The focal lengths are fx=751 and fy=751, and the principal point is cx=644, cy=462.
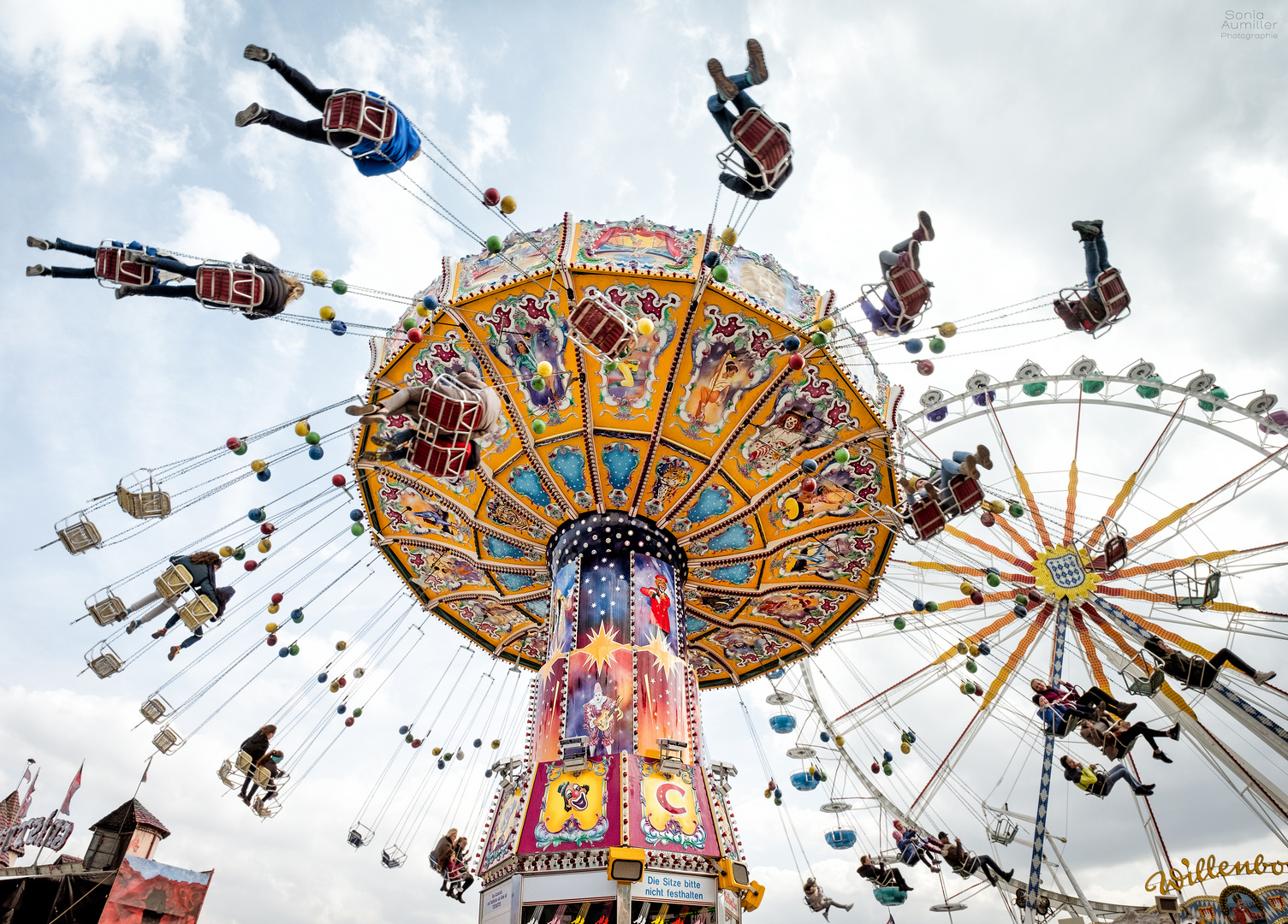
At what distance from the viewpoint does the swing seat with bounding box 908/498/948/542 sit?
38.0 feet

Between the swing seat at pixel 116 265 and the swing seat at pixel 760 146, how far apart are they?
7232 mm

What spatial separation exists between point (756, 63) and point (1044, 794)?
49.1 ft

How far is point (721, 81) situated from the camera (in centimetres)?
848

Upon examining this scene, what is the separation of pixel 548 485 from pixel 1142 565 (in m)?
12.8

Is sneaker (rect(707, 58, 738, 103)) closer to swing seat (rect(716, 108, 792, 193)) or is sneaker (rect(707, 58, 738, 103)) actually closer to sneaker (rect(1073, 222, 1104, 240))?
swing seat (rect(716, 108, 792, 193))

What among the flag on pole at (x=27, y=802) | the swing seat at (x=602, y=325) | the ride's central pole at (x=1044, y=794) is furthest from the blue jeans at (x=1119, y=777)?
the flag on pole at (x=27, y=802)

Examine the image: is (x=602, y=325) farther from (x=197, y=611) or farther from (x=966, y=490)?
(x=197, y=611)

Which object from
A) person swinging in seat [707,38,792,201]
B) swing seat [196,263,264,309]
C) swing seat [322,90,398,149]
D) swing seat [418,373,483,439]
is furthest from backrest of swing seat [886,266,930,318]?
swing seat [196,263,264,309]

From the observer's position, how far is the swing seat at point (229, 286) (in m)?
9.34

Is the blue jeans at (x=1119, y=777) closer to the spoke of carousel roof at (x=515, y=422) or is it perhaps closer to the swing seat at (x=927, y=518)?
the swing seat at (x=927, y=518)

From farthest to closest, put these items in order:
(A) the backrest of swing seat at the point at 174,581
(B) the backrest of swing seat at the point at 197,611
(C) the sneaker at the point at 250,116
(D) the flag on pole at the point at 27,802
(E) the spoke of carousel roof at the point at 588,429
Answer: (D) the flag on pole at the point at 27,802
(E) the spoke of carousel roof at the point at 588,429
(B) the backrest of swing seat at the point at 197,611
(A) the backrest of swing seat at the point at 174,581
(C) the sneaker at the point at 250,116

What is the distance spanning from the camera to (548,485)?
524 inches

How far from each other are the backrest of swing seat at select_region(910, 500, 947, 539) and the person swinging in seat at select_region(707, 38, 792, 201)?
5.43 meters

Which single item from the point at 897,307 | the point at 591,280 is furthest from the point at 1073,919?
the point at 591,280
